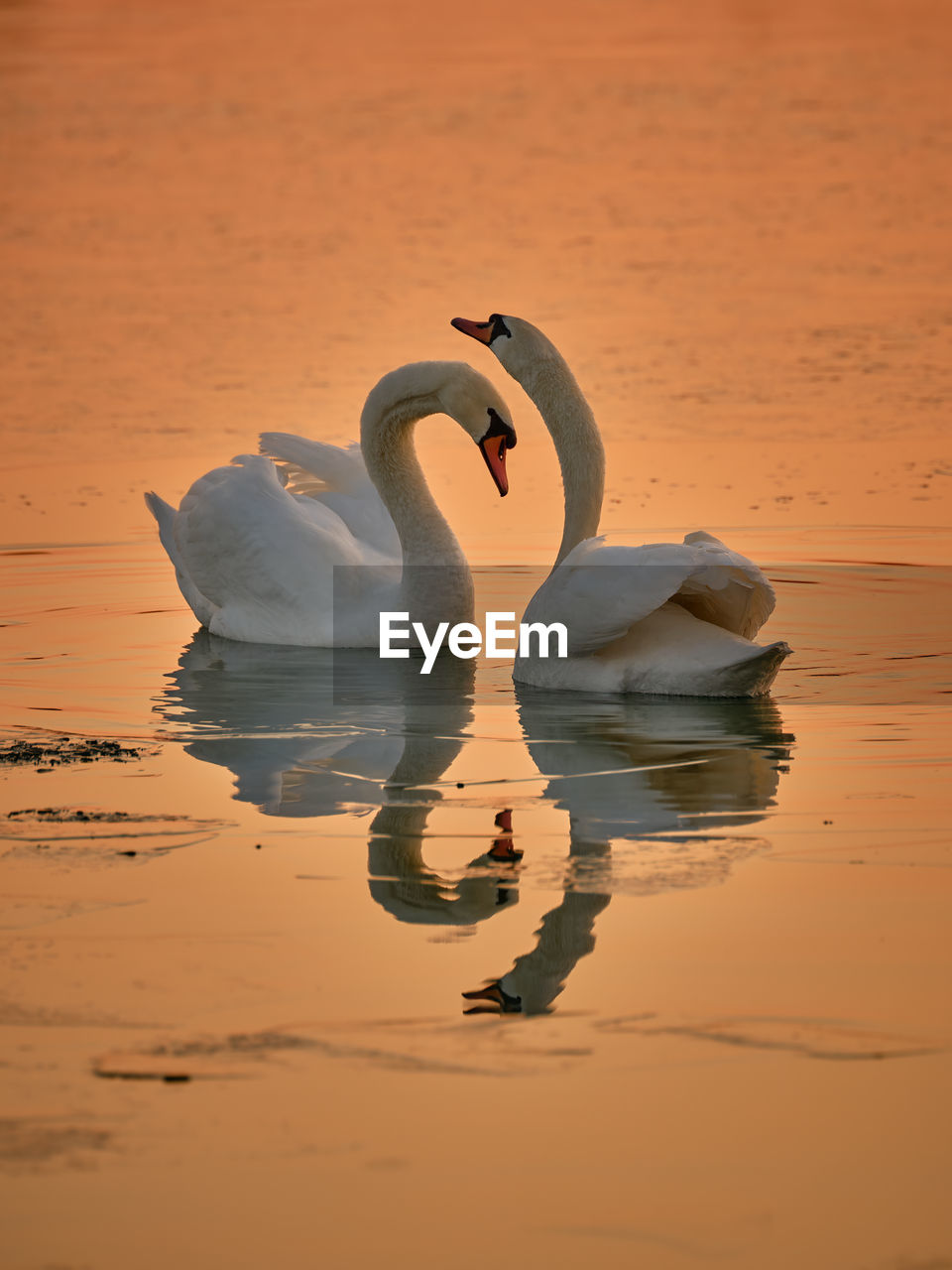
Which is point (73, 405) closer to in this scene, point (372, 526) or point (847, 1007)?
point (372, 526)

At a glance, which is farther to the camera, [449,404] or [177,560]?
[177,560]

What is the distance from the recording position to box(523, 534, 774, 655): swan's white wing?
7.98 metres

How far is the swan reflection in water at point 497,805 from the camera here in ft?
17.9

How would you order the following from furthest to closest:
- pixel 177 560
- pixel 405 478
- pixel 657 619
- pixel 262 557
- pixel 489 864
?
pixel 177 560
pixel 405 478
pixel 262 557
pixel 657 619
pixel 489 864

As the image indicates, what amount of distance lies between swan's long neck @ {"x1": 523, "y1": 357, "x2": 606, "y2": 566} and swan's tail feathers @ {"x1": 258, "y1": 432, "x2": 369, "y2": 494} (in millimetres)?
1962

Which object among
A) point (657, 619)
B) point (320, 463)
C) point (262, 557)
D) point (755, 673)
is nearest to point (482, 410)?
point (262, 557)

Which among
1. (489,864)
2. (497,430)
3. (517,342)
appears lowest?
(489,864)

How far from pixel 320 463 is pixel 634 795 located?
16.2 feet

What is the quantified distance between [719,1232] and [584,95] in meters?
27.4

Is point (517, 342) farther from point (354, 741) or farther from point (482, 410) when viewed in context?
point (354, 741)

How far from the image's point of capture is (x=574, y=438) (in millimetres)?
9336

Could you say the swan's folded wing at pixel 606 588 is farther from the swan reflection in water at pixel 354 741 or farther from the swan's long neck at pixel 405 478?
the swan's long neck at pixel 405 478

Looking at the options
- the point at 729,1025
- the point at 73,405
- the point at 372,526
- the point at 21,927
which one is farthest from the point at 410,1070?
the point at 73,405

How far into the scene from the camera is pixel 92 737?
767 cm
